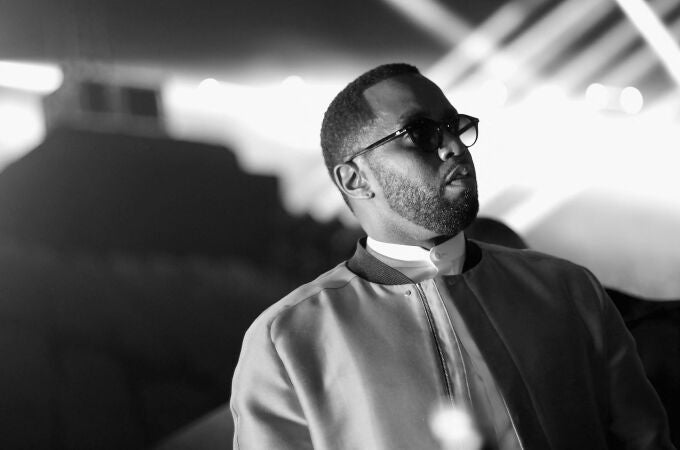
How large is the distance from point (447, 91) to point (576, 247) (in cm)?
186

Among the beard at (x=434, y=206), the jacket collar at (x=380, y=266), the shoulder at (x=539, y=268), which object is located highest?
the beard at (x=434, y=206)

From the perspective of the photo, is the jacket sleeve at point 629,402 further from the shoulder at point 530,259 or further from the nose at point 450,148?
the nose at point 450,148

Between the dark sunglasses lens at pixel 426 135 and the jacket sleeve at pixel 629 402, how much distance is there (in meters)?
0.41

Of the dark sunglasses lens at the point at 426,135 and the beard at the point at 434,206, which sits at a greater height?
the dark sunglasses lens at the point at 426,135

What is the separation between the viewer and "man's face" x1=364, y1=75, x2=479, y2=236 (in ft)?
4.37

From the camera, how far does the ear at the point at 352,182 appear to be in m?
1.45

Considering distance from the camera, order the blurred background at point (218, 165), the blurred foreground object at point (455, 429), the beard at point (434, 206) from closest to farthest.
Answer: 1. the blurred foreground object at point (455, 429)
2. the beard at point (434, 206)
3. the blurred background at point (218, 165)

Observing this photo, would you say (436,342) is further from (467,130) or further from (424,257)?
(467,130)

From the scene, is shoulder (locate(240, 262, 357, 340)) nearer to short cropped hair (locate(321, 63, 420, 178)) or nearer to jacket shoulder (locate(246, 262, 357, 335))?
jacket shoulder (locate(246, 262, 357, 335))

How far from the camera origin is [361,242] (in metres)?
1.49

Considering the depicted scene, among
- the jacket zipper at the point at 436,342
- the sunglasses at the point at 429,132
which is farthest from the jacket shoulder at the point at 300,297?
the sunglasses at the point at 429,132

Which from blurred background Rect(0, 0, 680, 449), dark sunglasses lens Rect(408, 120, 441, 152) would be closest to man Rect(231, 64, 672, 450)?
dark sunglasses lens Rect(408, 120, 441, 152)

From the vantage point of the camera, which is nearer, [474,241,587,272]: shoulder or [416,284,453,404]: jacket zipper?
[416,284,453,404]: jacket zipper

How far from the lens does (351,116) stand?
1476 mm
